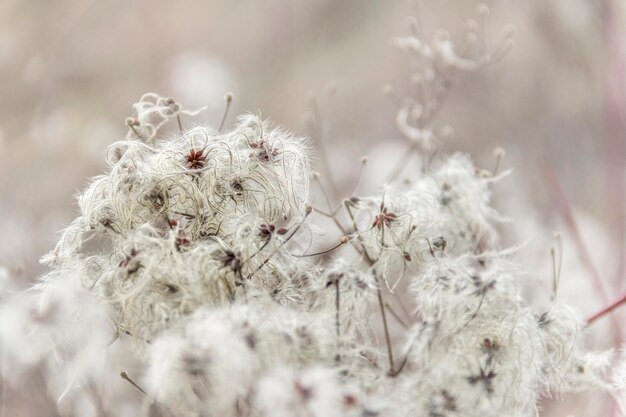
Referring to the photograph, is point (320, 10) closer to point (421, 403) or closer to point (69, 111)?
point (69, 111)

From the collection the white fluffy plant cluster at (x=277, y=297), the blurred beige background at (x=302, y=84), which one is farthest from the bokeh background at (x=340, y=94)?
the white fluffy plant cluster at (x=277, y=297)

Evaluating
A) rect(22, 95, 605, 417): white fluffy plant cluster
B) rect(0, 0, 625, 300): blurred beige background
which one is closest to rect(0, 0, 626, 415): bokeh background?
rect(0, 0, 625, 300): blurred beige background

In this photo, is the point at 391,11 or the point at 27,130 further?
the point at 391,11

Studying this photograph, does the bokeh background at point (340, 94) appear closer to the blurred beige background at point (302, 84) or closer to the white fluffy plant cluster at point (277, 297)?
the blurred beige background at point (302, 84)

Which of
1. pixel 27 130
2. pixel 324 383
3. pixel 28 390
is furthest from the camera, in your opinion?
pixel 27 130

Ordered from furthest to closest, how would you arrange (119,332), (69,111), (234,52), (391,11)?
(391,11)
(234,52)
(69,111)
(119,332)

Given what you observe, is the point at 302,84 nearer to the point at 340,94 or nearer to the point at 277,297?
the point at 340,94

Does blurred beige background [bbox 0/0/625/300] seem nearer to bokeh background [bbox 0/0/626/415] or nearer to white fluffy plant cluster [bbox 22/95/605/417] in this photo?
bokeh background [bbox 0/0/626/415]

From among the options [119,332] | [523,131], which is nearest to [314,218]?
[119,332]

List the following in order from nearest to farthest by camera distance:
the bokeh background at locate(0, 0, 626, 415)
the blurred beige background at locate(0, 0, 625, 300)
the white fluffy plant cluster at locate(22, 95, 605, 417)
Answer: the white fluffy plant cluster at locate(22, 95, 605, 417) → the bokeh background at locate(0, 0, 626, 415) → the blurred beige background at locate(0, 0, 625, 300)
